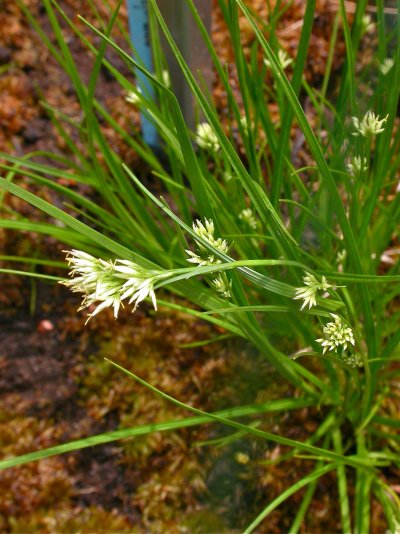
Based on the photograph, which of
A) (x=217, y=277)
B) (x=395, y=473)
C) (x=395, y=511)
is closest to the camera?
(x=217, y=277)

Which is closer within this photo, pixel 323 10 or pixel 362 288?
pixel 362 288

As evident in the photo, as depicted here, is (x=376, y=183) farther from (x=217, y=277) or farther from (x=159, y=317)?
(x=159, y=317)

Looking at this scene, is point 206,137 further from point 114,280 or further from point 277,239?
point 114,280

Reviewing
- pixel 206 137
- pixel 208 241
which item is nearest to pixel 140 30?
pixel 206 137

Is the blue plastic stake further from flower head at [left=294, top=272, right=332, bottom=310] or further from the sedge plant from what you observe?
flower head at [left=294, top=272, right=332, bottom=310]

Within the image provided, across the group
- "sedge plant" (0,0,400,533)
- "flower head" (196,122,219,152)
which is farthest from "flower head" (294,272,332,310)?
"flower head" (196,122,219,152)

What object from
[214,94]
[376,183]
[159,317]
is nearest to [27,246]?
[159,317]

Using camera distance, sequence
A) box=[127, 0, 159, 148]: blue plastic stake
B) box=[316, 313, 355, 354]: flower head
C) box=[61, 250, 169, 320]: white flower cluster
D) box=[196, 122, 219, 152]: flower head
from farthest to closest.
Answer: box=[127, 0, 159, 148]: blue plastic stake
box=[196, 122, 219, 152]: flower head
box=[316, 313, 355, 354]: flower head
box=[61, 250, 169, 320]: white flower cluster

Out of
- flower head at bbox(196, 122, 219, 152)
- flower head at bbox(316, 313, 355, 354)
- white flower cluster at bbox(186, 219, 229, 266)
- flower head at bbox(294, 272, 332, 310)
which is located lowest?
flower head at bbox(316, 313, 355, 354)
